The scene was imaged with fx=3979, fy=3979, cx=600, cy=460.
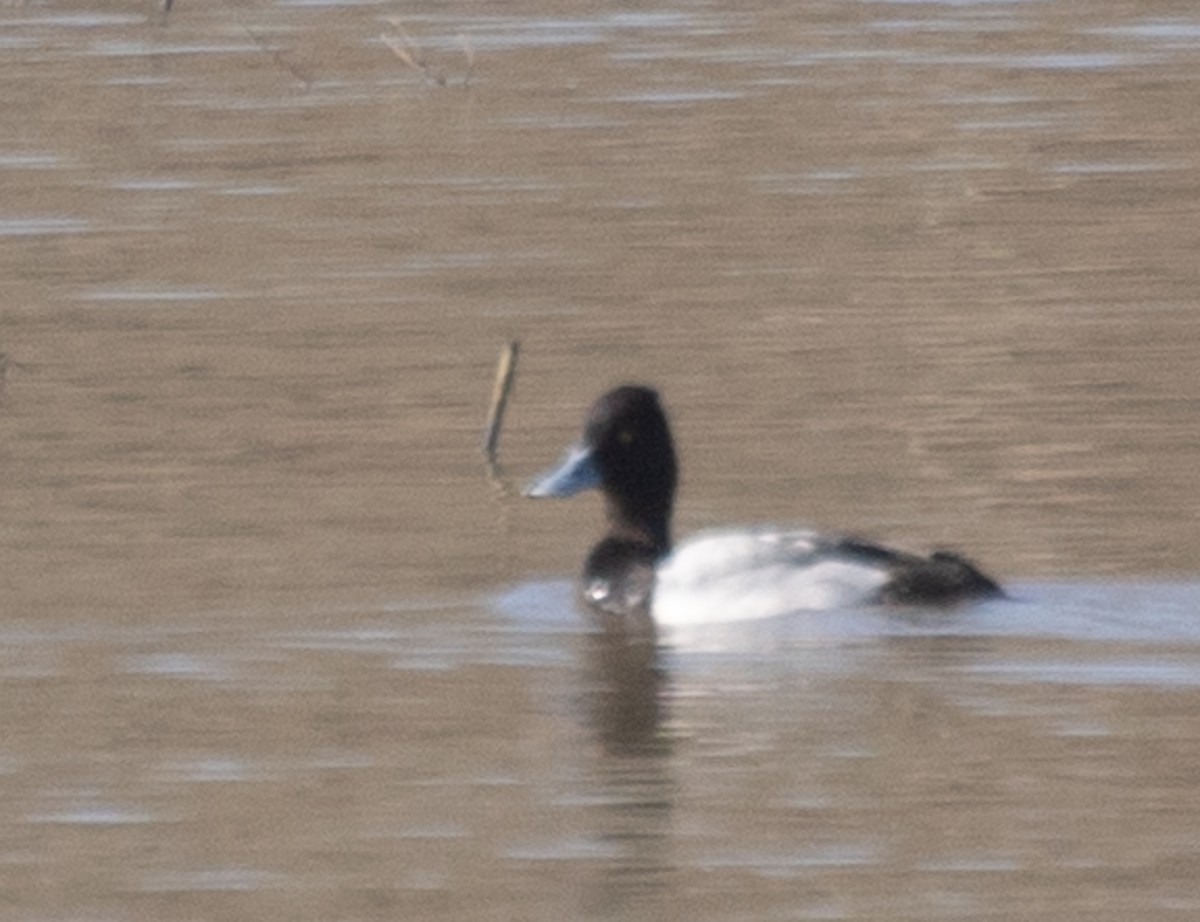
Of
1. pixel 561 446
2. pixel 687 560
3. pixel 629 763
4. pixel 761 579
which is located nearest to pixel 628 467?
pixel 687 560

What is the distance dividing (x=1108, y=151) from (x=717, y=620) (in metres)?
9.07

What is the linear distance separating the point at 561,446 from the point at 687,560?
233 centimetres

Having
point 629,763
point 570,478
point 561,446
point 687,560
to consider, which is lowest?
point 561,446

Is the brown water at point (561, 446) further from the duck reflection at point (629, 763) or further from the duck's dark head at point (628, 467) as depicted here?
the duck's dark head at point (628, 467)

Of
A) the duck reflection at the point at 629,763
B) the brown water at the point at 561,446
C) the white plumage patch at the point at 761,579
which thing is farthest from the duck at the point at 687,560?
the duck reflection at the point at 629,763

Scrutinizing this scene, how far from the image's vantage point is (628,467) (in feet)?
43.1

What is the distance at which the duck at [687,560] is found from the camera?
39.0 feet

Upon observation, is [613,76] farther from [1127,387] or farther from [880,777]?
[880,777]

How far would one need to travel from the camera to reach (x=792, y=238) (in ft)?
60.6

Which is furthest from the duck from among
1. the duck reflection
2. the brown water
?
the duck reflection

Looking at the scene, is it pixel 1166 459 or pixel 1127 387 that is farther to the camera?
pixel 1127 387

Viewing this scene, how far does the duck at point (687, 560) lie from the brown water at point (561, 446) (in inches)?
5.3

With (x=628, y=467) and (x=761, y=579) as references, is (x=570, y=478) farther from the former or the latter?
(x=761, y=579)

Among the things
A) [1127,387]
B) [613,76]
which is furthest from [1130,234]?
[613,76]
